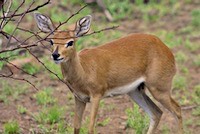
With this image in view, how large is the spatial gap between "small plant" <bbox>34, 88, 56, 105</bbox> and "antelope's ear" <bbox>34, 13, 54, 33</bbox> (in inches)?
73.3

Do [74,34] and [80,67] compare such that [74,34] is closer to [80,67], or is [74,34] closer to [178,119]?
[80,67]

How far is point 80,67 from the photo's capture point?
A: 714 cm

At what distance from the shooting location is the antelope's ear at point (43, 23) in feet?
22.7

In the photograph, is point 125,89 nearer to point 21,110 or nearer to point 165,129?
point 165,129

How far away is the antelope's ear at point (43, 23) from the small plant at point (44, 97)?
186 centimetres

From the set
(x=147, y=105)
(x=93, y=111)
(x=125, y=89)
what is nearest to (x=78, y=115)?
(x=93, y=111)

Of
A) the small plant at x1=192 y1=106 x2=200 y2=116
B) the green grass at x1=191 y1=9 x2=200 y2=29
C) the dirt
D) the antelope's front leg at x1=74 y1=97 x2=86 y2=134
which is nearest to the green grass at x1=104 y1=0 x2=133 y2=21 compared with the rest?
the green grass at x1=191 y1=9 x2=200 y2=29

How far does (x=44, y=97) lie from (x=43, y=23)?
197cm

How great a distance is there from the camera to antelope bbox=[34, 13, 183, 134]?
7066 mm

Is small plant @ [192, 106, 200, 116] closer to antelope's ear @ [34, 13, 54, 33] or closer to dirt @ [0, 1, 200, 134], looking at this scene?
dirt @ [0, 1, 200, 134]

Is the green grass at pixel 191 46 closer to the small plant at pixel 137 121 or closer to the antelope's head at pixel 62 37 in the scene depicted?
the small plant at pixel 137 121

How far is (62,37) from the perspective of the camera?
680cm

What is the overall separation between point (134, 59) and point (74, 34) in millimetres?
976

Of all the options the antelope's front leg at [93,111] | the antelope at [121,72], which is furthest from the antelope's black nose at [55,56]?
the antelope's front leg at [93,111]
